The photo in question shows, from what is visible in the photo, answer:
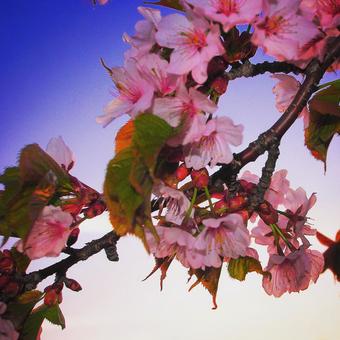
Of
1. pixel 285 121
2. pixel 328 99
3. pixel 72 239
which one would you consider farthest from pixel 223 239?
pixel 72 239

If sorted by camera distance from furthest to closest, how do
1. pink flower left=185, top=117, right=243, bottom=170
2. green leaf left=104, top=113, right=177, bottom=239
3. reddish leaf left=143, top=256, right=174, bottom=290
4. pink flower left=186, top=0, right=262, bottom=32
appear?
reddish leaf left=143, top=256, right=174, bottom=290 < pink flower left=185, top=117, right=243, bottom=170 < pink flower left=186, top=0, right=262, bottom=32 < green leaf left=104, top=113, right=177, bottom=239

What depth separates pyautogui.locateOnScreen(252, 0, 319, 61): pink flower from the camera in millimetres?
949

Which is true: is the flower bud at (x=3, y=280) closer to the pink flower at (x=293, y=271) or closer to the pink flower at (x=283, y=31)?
the pink flower at (x=293, y=271)

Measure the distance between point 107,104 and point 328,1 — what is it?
1.93ft

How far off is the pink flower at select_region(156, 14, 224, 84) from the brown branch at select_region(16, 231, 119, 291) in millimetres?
647

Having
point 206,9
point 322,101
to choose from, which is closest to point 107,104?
point 206,9

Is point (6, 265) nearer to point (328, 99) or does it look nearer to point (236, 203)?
point (236, 203)

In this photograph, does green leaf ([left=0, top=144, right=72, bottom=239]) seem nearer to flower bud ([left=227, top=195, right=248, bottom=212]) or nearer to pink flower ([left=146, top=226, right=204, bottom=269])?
pink flower ([left=146, top=226, right=204, bottom=269])

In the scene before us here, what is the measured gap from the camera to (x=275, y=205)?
153 cm

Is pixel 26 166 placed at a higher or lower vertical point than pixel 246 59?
lower

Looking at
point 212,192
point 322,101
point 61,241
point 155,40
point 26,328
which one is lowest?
point 26,328

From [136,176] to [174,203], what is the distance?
0.41 metres

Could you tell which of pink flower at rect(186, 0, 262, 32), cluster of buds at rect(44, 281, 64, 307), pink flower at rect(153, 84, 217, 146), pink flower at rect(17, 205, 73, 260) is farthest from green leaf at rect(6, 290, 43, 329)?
pink flower at rect(186, 0, 262, 32)

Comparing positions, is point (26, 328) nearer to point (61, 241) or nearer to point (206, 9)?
point (61, 241)
